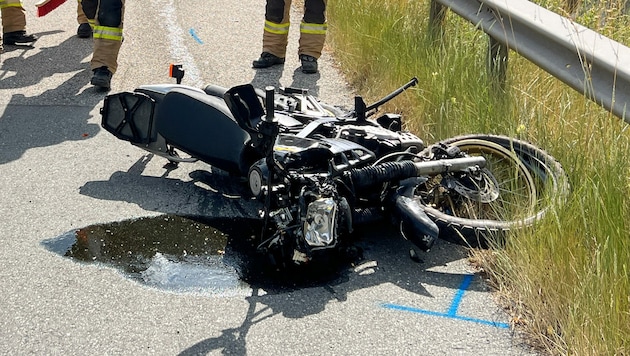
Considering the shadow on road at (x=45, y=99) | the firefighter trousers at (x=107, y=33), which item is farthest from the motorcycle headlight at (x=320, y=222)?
the firefighter trousers at (x=107, y=33)

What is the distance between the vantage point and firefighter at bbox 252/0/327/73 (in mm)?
7605

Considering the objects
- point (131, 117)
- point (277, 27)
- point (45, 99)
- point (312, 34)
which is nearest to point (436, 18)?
point (312, 34)

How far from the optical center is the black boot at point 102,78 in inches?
277

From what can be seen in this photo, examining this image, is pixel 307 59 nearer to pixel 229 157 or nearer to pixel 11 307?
pixel 229 157

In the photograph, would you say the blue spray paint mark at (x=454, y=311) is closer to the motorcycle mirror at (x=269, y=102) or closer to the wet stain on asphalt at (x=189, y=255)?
the wet stain on asphalt at (x=189, y=255)

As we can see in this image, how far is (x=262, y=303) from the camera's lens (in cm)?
387

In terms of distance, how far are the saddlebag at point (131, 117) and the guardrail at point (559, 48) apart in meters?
2.32

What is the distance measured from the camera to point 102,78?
7.06m

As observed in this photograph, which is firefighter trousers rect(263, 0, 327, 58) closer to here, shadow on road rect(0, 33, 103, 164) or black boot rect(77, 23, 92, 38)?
shadow on road rect(0, 33, 103, 164)

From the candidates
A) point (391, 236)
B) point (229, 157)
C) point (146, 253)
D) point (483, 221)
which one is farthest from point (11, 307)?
point (483, 221)

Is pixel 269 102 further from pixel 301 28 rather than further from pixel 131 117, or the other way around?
pixel 301 28

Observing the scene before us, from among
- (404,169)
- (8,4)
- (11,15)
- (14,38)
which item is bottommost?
(14,38)

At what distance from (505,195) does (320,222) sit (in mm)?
1308

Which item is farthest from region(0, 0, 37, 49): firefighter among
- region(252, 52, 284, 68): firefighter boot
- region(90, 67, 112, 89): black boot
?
region(252, 52, 284, 68): firefighter boot
